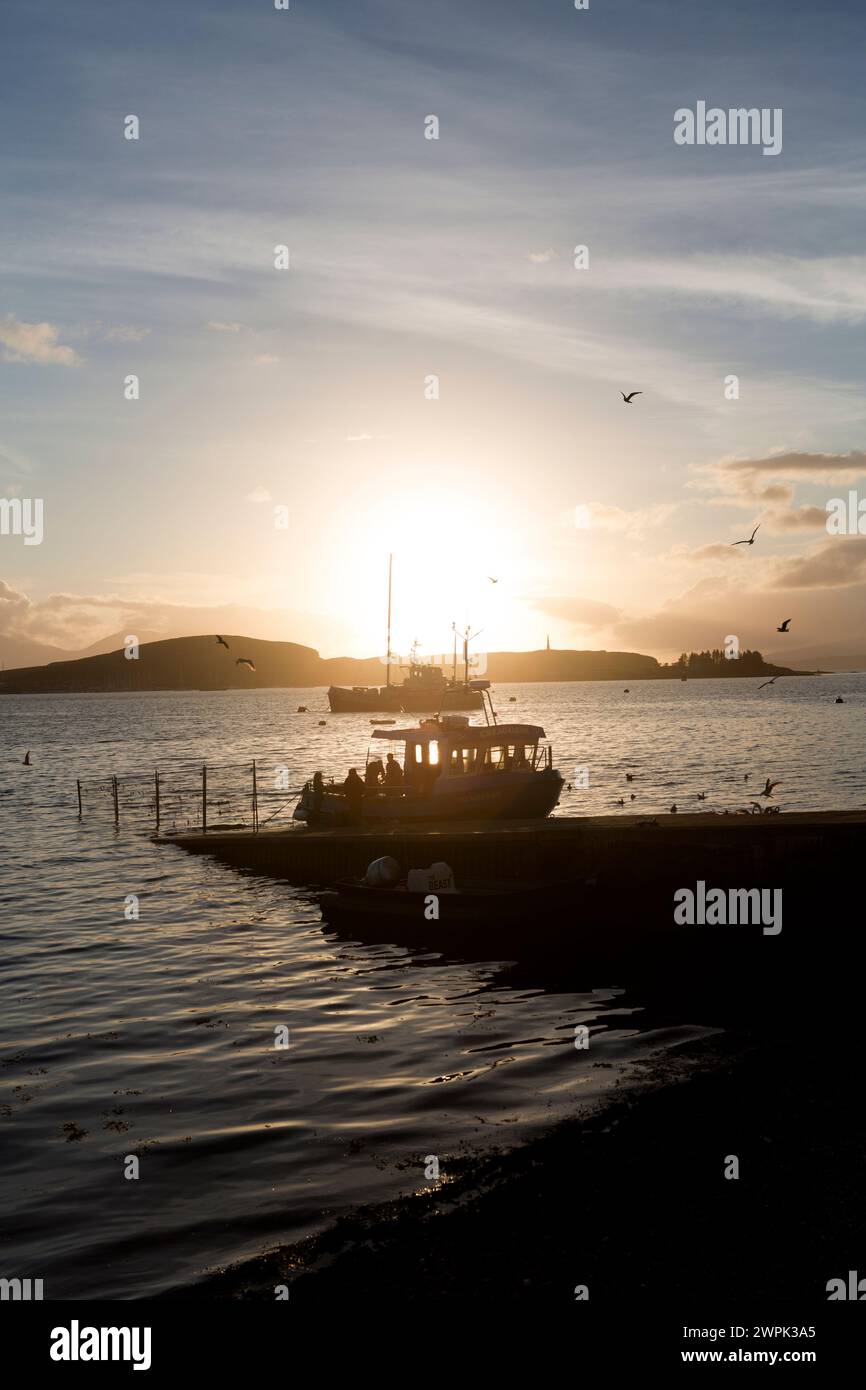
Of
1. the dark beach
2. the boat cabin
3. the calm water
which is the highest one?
the boat cabin

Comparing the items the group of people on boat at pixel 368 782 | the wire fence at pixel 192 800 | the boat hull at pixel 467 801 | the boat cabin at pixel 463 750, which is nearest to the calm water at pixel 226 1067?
the group of people on boat at pixel 368 782

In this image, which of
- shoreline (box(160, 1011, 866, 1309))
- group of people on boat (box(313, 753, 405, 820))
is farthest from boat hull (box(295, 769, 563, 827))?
shoreline (box(160, 1011, 866, 1309))

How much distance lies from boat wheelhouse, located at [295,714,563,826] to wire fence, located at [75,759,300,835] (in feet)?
24.3

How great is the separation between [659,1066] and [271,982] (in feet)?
34.1

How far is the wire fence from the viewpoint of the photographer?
5421 centimetres

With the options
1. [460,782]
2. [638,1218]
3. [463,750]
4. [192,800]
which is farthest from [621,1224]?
[192,800]

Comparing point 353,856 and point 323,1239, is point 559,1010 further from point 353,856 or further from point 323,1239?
point 353,856

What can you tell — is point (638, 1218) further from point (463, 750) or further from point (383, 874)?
point (463, 750)

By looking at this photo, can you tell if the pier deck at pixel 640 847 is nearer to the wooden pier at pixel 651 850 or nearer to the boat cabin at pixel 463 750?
the wooden pier at pixel 651 850

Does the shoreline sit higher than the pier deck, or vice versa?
the pier deck

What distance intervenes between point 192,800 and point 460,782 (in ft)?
110

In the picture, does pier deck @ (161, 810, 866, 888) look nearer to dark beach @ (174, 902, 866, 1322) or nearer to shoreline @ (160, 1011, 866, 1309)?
dark beach @ (174, 902, 866, 1322)
